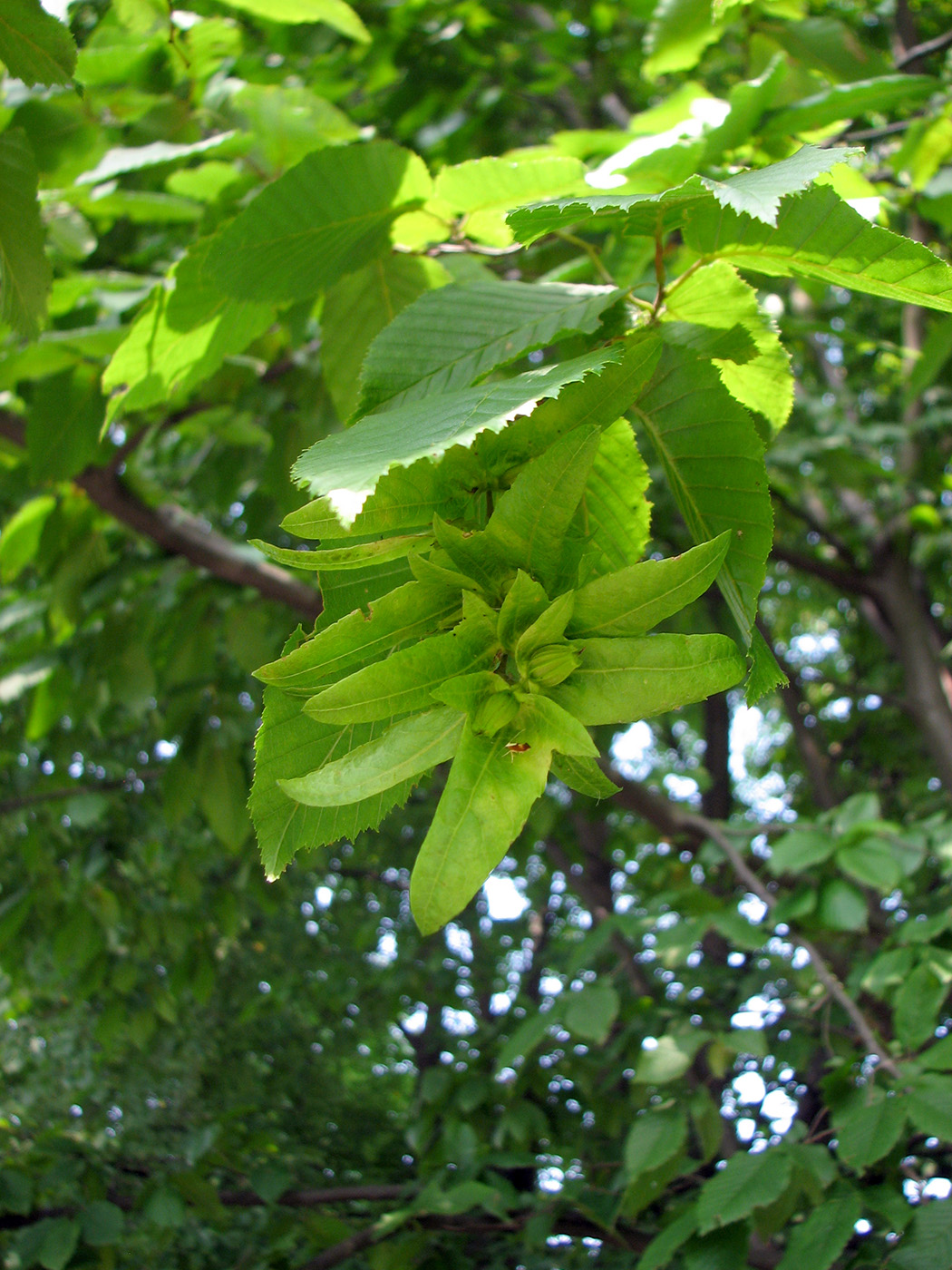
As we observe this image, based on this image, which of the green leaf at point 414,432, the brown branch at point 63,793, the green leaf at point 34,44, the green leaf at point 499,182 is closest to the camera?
the green leaf at point 414,432

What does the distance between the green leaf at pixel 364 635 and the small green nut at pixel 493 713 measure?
62mm

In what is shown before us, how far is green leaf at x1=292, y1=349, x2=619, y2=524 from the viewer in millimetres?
483

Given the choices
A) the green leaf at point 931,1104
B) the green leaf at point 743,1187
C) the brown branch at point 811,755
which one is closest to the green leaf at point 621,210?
the green leaf at point 931,1104

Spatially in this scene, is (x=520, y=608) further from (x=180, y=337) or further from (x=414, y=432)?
(x=180, y=337)

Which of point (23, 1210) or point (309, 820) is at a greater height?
point (309, 820)

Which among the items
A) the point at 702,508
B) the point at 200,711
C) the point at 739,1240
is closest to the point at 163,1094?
the point at 200,711

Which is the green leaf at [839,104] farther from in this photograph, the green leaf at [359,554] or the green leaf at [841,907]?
the green leaf at [841,907]

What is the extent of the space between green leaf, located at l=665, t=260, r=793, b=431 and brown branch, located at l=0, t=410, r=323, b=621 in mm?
1339

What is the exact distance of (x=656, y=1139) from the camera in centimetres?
167

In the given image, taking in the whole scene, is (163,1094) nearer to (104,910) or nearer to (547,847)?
(104,910)

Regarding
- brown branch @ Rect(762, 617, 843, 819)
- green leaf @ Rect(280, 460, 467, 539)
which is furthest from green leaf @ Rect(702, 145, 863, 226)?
brown branch @ Rect(762, 617, 843, 819)

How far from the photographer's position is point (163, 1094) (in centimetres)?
284

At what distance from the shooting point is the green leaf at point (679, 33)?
→ 5.78 feet

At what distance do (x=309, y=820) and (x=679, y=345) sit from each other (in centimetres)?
44
